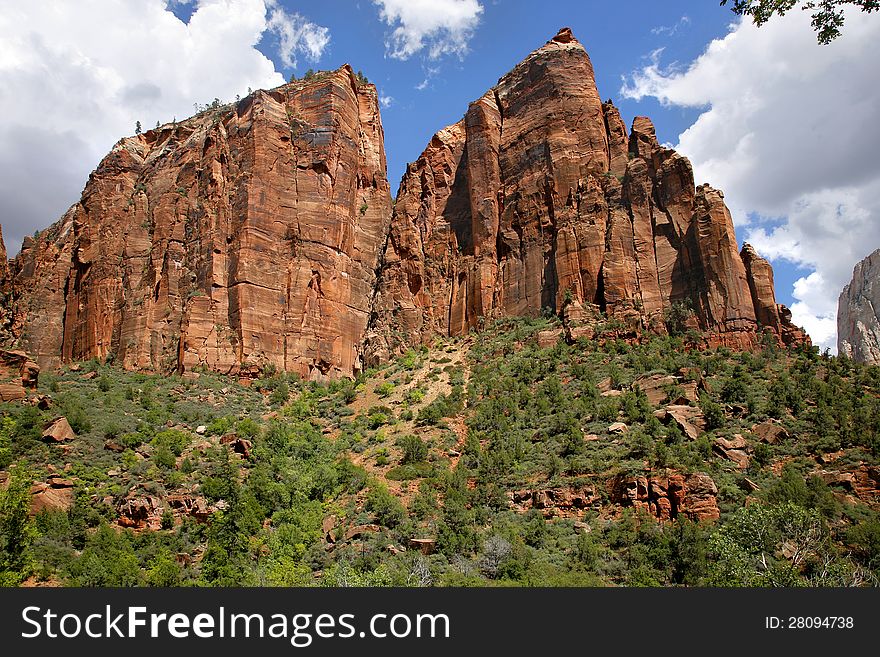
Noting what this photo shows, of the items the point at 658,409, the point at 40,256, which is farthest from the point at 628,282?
the point at 40,256

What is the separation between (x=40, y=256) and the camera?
6009 centimetres

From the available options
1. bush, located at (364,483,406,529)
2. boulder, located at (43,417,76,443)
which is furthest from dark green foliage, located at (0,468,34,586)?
bush, located at (364,483,406,529)

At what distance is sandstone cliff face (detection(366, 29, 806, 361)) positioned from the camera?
42844 mm

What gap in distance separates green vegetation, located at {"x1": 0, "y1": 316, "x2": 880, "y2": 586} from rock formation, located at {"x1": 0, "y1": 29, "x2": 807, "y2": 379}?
5.51 metres

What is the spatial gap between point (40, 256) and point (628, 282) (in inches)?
2182

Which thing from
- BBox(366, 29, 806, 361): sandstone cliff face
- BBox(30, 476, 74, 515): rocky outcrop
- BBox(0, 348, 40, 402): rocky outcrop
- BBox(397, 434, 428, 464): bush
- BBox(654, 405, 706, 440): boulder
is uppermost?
BBox(366, 29, 806, 361): sandstone cliff face

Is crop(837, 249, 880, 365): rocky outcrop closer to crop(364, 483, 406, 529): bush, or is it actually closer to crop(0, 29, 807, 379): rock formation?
crop(0, 29, 807, 379): rock formation

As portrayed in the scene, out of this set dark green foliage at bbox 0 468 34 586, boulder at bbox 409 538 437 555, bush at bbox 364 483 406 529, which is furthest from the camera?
bush at bbox 364 483 406 529

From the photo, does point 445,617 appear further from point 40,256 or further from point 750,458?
point 40,256

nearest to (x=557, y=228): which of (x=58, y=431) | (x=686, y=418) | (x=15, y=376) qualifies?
(x=686, y=418)

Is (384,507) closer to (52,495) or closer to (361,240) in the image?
(52,495)

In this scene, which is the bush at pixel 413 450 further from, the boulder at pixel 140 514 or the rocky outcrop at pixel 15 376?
the rocky outcrop at pixel 15 376

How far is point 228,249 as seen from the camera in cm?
5231

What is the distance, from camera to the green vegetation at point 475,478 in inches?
867
